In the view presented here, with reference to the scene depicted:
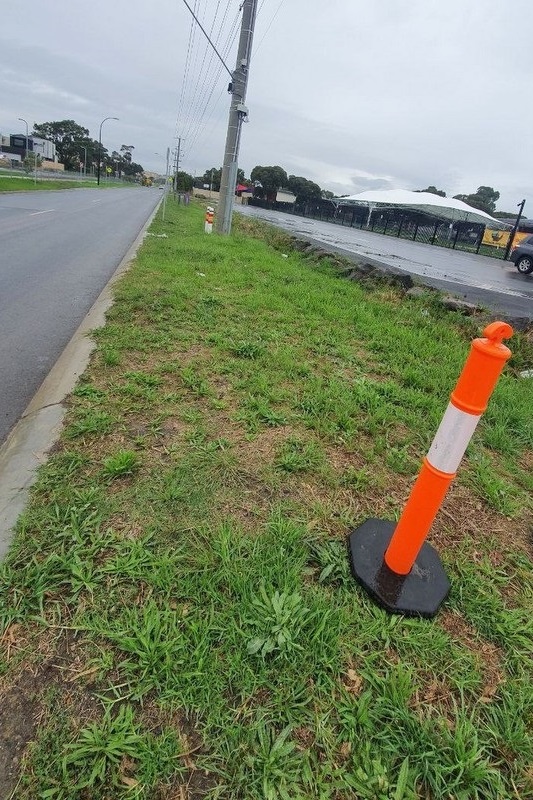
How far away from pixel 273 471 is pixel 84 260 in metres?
8.44

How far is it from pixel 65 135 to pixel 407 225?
84.8 meters

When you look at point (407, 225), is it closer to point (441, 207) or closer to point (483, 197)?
point (441, 207)

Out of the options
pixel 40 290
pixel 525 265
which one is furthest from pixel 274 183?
pixel 40 290

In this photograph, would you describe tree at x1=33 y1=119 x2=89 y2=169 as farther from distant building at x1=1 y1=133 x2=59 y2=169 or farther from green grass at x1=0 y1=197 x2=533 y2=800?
green grass at x1=0 y1=197 x2=533 y2=800

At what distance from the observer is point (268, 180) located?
84.2m

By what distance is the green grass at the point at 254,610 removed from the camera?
124 centimetres

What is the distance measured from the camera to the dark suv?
16.6 m

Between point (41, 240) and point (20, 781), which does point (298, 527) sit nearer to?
point (20, 781)

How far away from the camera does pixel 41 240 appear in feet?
34.9

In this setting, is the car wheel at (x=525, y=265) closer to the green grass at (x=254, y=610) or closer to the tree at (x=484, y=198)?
the green grass at (x=254, y=610)

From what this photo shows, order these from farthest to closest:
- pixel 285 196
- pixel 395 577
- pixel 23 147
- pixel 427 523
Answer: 1. pixel 285 196
2. pixel 23 147
3. pixel 395 577
4. pixel 427 523

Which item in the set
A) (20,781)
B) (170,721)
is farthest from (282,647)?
(20,781)

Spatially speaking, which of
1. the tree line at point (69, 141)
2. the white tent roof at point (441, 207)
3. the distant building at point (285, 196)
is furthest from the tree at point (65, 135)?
the white tent roof at point (441, 207)

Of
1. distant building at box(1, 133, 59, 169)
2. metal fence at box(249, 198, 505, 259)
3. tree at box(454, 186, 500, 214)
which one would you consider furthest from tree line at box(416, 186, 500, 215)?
distant building at box(1, 133, 59, 169)
